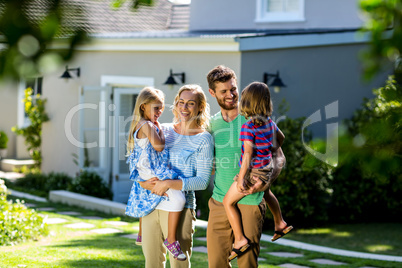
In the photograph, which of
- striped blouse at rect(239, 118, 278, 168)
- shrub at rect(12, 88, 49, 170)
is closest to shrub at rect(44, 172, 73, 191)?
shrub at rect(12, 88, 49, 170)

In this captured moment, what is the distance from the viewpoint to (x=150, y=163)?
395cm

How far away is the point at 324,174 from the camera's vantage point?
886 cm

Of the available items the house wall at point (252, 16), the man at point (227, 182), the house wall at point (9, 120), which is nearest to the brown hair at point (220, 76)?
the man at point (227, 182)

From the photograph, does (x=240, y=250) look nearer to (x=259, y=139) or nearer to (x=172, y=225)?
(x=172, y=225)

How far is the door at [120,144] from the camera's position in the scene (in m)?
10.4

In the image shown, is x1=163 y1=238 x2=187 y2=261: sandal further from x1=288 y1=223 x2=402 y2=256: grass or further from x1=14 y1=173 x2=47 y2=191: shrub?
x1=14 y1=173 x2=47 y2=191: shrub

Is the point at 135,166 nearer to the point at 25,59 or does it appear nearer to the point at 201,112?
the point at 201,112

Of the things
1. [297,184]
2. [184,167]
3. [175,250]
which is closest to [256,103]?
[184,167]

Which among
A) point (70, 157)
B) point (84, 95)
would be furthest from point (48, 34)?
point (70, 157)

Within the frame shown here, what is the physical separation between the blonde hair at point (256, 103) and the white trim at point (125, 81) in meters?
6.59

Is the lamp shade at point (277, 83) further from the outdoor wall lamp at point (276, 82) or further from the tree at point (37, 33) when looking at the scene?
the tree at point (37, 33)

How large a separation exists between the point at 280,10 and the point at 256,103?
824 centimetres

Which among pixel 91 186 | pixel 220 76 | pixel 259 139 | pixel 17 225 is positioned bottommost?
pixel 17 225

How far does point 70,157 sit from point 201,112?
8.33m
